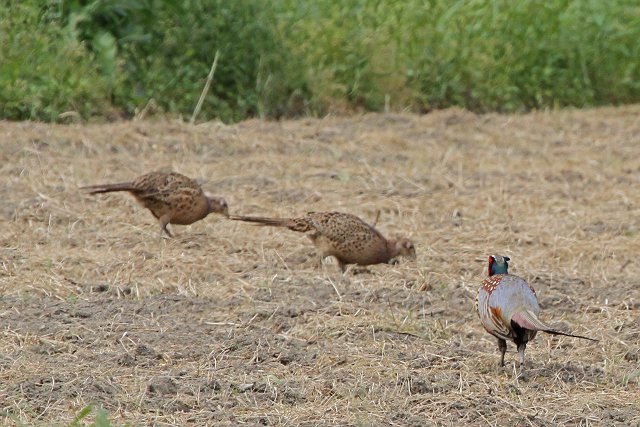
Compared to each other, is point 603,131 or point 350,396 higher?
point 350,396

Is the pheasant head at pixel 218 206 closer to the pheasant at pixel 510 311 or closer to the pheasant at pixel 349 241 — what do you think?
the pheasant at pixel 349 241

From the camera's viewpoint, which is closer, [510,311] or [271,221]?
[510,311]

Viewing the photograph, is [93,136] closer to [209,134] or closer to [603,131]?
[209,134]

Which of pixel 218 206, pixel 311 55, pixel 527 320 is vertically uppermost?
pixel 527 320

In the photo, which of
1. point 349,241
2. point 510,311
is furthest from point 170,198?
point 510,311

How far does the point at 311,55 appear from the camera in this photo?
44.4 feet

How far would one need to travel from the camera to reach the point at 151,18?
12742 mm

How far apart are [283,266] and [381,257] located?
0.59 m

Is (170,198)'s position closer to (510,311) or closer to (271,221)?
(271,221)

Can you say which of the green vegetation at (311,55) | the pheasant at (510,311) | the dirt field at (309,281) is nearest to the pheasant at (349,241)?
the dirt field at (309,281)

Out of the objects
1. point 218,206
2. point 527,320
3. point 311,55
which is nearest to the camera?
point 527,320

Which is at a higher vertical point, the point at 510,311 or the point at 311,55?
the point at 510,311

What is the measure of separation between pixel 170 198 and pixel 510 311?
3.16m

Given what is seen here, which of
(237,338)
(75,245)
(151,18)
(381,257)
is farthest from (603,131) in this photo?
(237,338)
